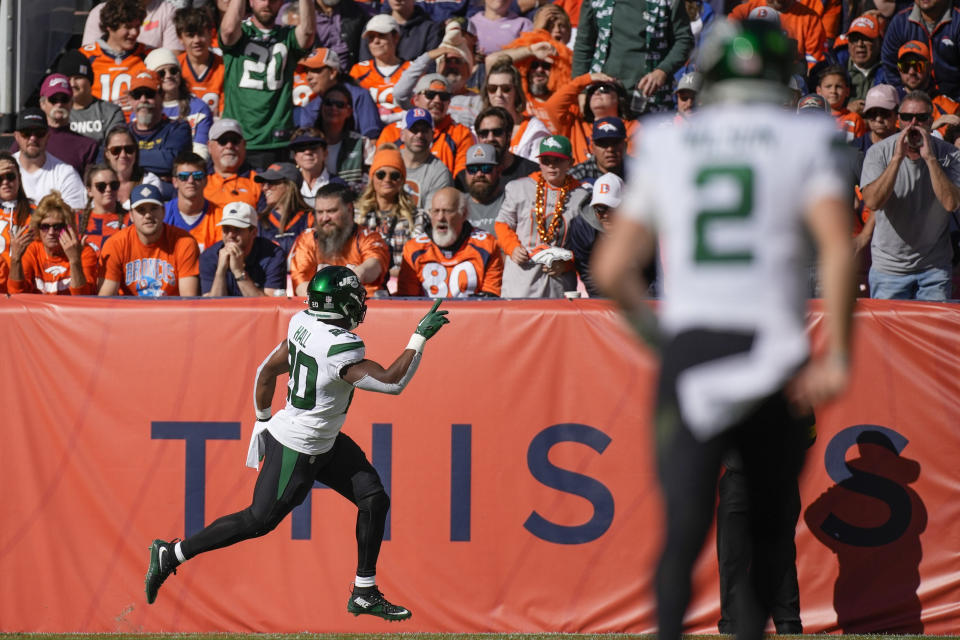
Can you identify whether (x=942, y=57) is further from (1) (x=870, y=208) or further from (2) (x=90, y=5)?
(2) (x=90, y=5)

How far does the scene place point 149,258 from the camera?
28.9 ft

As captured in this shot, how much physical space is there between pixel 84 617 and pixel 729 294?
584cm

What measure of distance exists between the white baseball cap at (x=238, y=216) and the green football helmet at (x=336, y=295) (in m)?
2.01

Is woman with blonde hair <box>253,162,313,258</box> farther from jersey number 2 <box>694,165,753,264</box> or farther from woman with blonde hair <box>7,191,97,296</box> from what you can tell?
jersey number 2 <box>694,165,753,264</box>

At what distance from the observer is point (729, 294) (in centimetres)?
315

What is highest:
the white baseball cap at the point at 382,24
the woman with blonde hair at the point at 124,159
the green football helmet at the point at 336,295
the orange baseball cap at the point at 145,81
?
the white baseball cap at the point at 382,24

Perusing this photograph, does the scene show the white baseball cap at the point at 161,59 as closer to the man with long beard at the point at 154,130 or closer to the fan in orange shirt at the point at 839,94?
the man with long beard at the point at 154,130

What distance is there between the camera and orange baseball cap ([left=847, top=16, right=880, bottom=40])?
11172mm

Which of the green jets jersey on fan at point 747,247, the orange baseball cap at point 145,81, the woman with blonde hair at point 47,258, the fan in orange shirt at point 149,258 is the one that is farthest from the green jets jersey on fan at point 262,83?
the green jets jersey on fan at point 747,247

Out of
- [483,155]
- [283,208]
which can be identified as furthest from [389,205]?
[283,208]

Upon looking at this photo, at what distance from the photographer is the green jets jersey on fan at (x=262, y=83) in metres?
11.3

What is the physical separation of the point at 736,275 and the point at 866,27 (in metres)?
8.85

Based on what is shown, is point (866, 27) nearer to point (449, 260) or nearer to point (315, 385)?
point (449, 260)

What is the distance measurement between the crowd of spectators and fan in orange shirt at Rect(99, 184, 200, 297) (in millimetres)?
15
